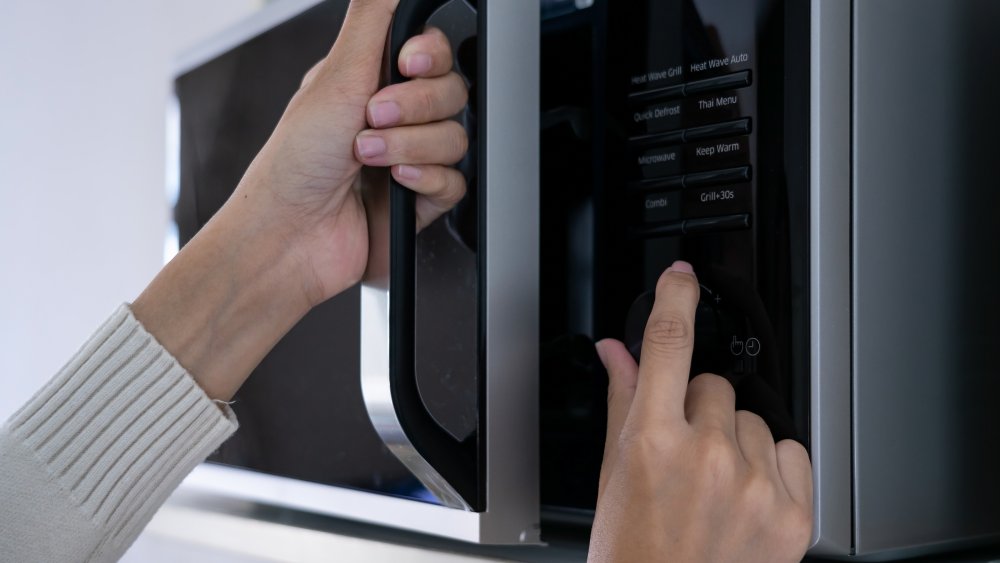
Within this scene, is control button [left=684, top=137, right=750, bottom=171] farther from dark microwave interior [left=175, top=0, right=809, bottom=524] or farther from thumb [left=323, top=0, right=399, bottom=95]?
thumb [left=323, top=0, right=399, bottom=95]

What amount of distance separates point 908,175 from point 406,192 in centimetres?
26

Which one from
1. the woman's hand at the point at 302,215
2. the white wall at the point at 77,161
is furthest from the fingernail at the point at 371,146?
the white wall at the point at 77,161

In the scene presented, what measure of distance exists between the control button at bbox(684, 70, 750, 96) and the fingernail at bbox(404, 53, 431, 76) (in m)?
0.14

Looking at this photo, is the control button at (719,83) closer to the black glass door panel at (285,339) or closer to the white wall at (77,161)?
the black glass door panel at (285,339)

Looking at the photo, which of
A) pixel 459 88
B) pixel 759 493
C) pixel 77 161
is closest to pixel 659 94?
pixel 459 88

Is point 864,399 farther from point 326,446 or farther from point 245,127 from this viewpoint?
point 245,127

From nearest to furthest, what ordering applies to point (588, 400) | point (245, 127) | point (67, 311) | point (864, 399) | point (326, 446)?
point (864, 399)
point (588, 400)
point (326, 446)
point (245, 127)
point (67, 311)

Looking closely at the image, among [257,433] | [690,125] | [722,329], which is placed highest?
[690,125]

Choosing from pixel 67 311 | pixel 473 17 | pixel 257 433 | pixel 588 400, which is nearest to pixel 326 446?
pixel 257 433

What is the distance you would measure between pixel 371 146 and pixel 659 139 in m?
0.16

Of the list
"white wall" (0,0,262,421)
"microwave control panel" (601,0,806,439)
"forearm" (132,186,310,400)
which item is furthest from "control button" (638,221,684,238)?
"white wall" (0,0,262,421)

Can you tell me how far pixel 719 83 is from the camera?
1.55 feet

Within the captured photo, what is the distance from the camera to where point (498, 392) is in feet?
1.67

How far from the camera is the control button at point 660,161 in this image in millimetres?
494
